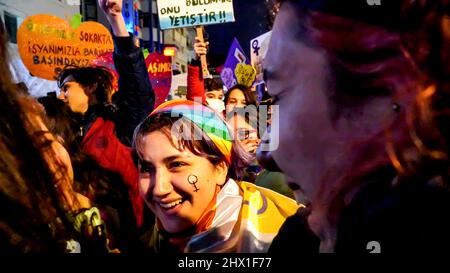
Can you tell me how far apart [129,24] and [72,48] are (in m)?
0.97

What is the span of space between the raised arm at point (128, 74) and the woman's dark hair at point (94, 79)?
455 mm

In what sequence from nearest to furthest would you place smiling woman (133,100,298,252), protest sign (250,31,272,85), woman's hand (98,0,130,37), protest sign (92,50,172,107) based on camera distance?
smiling woman (133,100,298,252) < protest sign (250,31,272,85) < woman's hand (98,0,130,37) < protest sign (92,50,172,107)

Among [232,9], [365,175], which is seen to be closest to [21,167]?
[365,175]

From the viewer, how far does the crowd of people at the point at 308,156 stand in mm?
816

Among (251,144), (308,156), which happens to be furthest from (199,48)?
(308,156)

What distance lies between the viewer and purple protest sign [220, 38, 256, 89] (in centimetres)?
350

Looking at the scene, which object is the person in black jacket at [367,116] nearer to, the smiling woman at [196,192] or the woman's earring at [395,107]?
the woman's earring at [395,107]

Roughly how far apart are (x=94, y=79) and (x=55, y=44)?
0.49 meters

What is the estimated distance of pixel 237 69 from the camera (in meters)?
3.58

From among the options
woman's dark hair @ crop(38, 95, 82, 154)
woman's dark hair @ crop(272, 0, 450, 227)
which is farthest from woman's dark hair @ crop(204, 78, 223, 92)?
woman's dark hair @ crop(272, 0, 450, 227)

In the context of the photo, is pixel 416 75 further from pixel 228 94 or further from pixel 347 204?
pixel 228 94

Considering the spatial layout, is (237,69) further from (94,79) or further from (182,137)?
(182,137)

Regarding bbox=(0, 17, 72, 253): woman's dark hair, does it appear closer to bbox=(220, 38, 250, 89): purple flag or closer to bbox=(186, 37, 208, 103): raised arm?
bbox=(186, 37, 208, 103): raised arm

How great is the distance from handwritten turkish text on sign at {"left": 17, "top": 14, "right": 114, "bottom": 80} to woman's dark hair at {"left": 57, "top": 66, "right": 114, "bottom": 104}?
23 centimetres
